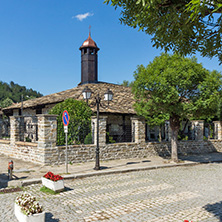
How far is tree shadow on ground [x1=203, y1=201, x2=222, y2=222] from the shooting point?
16.4 ft

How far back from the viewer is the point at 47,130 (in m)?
11.2

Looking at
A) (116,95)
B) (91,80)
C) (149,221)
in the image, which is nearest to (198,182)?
(149,221)

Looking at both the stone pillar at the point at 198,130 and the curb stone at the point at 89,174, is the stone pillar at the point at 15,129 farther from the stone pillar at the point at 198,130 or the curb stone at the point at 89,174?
the stone pillar at the point at 198,130

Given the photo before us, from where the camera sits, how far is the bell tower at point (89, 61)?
23344 mm

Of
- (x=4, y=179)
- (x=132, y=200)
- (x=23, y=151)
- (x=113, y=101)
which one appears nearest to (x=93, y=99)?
(x=113, y=101)

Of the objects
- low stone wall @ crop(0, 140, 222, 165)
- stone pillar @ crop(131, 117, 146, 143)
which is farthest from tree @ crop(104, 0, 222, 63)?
stone pillar @ crop(131, 117, 146, 143)

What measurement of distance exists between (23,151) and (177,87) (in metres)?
8.94

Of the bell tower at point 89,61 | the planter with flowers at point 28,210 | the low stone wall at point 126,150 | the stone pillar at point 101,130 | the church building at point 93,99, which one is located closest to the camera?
the planter with flowers at point 28,210

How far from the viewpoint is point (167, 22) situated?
4.34 metres

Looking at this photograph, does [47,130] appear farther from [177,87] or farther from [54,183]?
[177,87]

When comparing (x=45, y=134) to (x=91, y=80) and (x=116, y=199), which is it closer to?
(x=116, y=199)

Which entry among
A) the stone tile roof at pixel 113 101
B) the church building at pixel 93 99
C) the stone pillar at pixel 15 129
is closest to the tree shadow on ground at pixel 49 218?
the stone pillar at pixel 15 129

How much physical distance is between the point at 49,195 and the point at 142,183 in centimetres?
314

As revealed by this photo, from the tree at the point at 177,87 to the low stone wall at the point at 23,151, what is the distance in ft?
18.9
